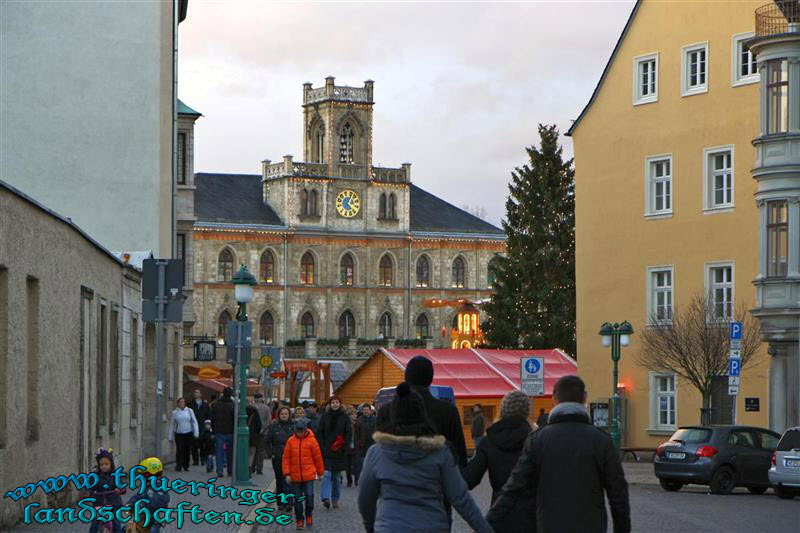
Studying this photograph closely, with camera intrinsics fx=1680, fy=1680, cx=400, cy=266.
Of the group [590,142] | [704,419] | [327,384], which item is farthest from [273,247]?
[704,419]

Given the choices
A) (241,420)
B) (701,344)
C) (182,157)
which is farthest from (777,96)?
(182,157)

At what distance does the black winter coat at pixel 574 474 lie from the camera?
959 centimetres

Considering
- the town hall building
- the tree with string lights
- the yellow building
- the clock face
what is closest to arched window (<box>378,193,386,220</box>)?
the town hall building

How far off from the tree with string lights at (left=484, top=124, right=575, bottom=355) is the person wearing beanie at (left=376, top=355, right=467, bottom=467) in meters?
78.4

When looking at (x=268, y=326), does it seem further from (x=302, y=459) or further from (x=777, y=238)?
(x=302, y=459)

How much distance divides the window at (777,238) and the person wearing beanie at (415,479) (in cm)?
3557

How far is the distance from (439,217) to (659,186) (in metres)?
88.3

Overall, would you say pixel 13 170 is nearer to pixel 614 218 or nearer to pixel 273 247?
pixel 614 218

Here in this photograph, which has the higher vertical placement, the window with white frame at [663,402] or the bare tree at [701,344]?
the bare tree at [701,344]

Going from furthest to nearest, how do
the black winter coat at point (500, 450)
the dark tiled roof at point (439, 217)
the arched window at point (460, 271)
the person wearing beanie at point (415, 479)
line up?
the dark tiled roof at point (439, 217) → the arched window at point (460, 271) → the black winter coat at point (500, 450) → the person wearing beanie at point (415, 479)

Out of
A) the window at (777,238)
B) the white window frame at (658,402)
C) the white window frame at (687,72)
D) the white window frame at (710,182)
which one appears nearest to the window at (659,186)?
the white window frame at (710,182)

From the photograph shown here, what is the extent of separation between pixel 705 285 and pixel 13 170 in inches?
900

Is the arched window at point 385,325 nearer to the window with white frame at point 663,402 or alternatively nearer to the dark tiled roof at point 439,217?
the dark tiled roof at point 439,217

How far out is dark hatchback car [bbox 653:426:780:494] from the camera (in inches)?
1316
